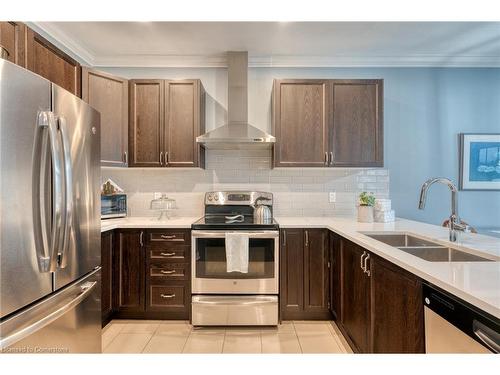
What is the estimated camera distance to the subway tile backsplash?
10.2 feet

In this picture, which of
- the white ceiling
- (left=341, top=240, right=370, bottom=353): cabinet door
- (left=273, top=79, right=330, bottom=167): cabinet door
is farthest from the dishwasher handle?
the white ceiling

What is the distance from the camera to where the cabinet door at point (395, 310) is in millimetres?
1165

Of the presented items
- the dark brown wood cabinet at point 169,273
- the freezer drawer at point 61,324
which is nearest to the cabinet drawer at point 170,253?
the dark brown wood cabinet at point 169,273

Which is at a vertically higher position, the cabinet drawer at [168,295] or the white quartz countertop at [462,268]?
the white quartz countertop at [462,268]

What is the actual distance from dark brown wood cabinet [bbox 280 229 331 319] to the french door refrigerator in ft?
5.22

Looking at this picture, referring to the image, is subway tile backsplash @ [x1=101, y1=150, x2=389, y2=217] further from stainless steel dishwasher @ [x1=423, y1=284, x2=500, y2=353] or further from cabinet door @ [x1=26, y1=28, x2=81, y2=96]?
stainless steel dishwasher @ [x1=423, y1=284, x2=500, y2=353]

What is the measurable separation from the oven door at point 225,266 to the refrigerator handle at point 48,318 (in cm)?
97

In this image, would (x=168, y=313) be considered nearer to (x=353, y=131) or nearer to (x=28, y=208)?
(x=28, y=208)

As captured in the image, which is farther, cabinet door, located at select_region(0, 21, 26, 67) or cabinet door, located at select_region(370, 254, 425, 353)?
cabinet door, located at select_region(0, 21, 26, 67)

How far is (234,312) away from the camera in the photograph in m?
2.38

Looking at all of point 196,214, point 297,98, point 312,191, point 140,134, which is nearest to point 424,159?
point 312,191

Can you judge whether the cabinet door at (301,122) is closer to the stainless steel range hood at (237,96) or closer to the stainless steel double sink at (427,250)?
the stainless steel range hood at (237,96)

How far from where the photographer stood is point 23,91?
1.10 metres

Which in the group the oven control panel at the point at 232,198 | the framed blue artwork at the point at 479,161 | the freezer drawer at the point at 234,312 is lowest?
the freezer drawer at the point at 234,312
